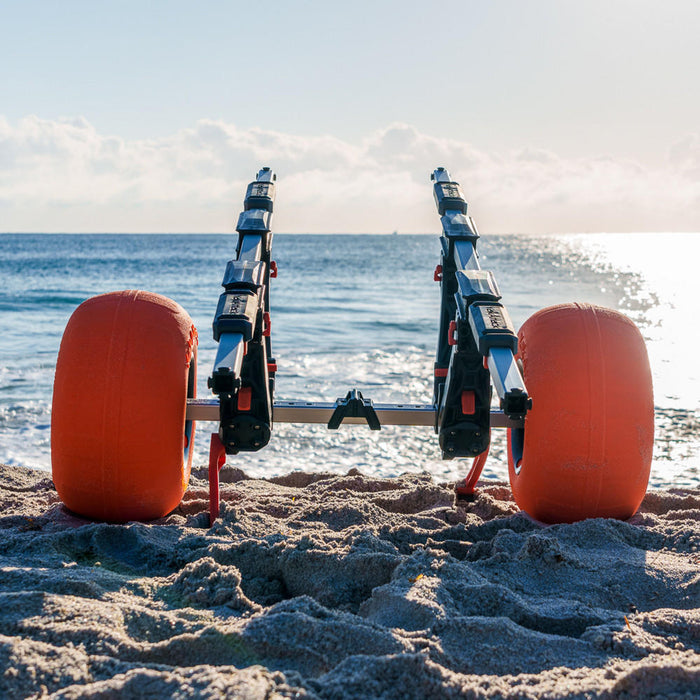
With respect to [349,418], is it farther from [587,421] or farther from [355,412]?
[587,421]

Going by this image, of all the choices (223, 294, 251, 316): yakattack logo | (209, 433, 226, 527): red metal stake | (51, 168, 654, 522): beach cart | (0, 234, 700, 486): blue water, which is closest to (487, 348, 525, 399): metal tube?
(51, 168, 654, 522): beach cart

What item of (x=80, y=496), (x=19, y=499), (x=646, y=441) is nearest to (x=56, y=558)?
(x=80, y=496)

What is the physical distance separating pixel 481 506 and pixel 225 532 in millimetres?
1347

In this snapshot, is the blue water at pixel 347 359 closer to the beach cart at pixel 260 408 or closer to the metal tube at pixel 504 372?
the beach cart at pixel 260 408

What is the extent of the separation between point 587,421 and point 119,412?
6.61ft

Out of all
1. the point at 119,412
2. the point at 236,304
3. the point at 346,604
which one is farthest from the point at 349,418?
the point at 346,604

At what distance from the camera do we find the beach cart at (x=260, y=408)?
10.1 feet

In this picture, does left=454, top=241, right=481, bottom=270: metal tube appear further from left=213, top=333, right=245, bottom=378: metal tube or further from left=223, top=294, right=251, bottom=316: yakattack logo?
left=213, top=333, right=245, bottom=378: metal tube

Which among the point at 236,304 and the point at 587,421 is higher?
the point at 236,304

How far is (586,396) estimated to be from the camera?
10.2 feet

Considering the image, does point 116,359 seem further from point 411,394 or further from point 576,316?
point 411,394

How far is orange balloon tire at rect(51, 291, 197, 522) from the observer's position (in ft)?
10.1

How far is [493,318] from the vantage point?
111 inches

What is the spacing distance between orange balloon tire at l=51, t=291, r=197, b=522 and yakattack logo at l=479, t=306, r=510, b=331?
1.36 metres
